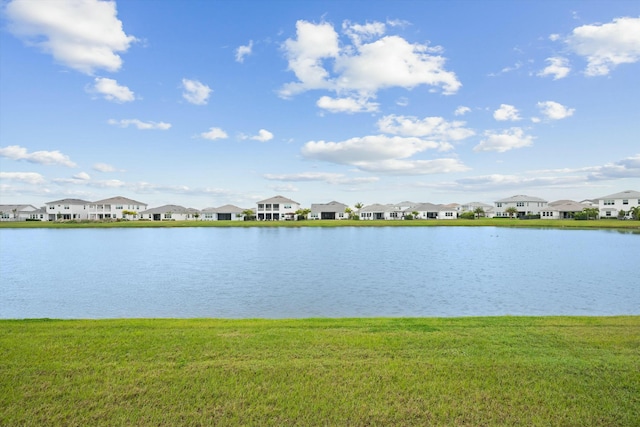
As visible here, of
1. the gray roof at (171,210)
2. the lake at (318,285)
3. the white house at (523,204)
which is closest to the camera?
the lake at (318,285)

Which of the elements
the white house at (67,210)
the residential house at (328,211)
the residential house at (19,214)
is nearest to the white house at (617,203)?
the residential house at (328,211)

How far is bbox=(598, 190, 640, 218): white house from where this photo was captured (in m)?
79.6

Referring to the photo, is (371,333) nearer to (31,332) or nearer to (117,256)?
(31,332)

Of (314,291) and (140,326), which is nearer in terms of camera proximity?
(140,326)

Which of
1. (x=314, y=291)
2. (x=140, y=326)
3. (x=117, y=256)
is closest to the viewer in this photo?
(x=140, y=326)

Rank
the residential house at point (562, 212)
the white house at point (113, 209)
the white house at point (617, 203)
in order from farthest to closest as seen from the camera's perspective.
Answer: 1. the white house at point (113, 209)
2. the residential house at point (562, 212)
3. the white house at point (617, 203)

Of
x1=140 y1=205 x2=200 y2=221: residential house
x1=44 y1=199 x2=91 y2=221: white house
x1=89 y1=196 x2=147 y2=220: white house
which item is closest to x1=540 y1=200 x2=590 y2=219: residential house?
x1=140 y1=205 x2=200 y2=221: residential house

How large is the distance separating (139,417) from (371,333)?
4.25 m

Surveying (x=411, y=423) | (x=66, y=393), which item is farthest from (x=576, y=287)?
(x=66, y=393)

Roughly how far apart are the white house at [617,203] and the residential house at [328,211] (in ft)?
186

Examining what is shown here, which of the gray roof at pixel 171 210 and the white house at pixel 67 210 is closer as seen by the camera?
the white house at pixel 67 210

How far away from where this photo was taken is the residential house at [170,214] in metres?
101

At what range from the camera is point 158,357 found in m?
6.14

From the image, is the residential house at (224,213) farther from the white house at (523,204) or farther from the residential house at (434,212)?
the white house at (523,204)
